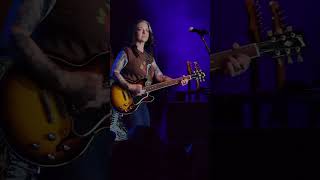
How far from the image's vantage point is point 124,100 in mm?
2420

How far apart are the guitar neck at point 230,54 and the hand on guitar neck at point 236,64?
17 mm

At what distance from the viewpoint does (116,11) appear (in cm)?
236

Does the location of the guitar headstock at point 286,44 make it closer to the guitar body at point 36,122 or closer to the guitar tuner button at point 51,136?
the guitar body at point 36,122

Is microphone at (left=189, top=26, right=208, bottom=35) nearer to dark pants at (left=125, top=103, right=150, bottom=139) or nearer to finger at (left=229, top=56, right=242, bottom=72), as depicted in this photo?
finger at (left=229, top=56, right=242, bottom=72)

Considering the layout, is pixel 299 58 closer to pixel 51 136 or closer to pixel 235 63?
pixel 235 63

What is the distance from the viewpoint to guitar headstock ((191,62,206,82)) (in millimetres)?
2449

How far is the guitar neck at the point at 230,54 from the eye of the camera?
2131 mm

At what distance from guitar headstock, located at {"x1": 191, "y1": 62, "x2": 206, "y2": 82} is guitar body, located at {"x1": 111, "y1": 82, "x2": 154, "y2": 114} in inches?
13.2

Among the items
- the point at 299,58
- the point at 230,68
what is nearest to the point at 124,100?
the point at 230,68

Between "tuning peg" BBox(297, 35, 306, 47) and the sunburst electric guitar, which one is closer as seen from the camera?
"tuning peg" BBox(297, 35, 306, 47)

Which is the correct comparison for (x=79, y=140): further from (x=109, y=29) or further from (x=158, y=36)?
(x=158, y=36)

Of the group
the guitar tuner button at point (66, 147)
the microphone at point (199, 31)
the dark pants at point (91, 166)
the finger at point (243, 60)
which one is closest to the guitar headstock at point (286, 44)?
the finger at point (243, 60)

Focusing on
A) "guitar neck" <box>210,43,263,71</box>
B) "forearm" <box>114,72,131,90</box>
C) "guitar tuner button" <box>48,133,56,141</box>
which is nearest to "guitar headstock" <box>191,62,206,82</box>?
"guitar neck" <box>210,43,263,71</box>

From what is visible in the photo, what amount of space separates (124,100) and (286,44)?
3.32ft
